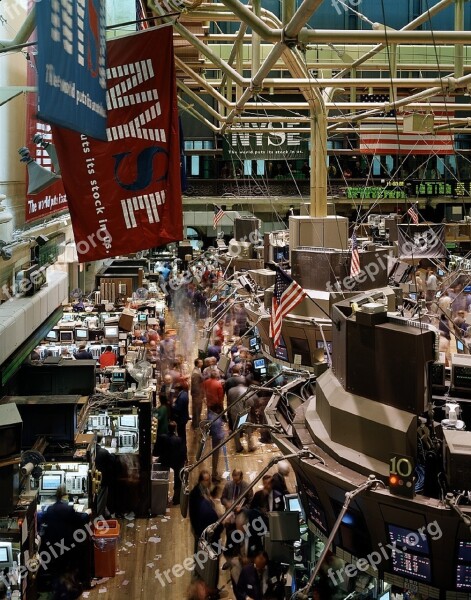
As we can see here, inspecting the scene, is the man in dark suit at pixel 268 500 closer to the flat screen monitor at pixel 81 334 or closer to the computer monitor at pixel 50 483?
the computer monitor at pixel 50 483

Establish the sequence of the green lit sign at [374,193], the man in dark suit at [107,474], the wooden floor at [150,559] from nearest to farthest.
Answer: the wooden floor at [150,559]
the man in dark suit at [107,474]
the green lit sign at [374,193]

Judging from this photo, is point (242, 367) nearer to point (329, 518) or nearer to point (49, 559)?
point (49, 559)

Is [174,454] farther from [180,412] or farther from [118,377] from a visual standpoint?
[118,377]

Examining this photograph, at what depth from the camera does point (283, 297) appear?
1137 cm

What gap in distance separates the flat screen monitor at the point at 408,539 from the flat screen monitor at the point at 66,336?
40.6ft

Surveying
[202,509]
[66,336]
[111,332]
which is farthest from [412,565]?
[66,336]

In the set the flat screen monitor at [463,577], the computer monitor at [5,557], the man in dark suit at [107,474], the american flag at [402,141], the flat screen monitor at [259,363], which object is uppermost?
the american flag at [402,141]

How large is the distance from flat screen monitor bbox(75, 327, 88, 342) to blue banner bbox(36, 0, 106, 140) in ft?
41.2

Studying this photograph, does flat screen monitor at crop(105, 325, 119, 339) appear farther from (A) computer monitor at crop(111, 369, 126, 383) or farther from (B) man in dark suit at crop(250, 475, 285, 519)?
(B) man in dark suit at crop(250, 475, 285, 519)

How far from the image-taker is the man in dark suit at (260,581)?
293 inches

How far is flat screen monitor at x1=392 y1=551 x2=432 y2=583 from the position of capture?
5.78 metres

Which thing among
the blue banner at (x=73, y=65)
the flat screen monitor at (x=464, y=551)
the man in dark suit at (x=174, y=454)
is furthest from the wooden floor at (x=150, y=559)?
the blue banner at (x=73, y=65)

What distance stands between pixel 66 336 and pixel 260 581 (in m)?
10.7

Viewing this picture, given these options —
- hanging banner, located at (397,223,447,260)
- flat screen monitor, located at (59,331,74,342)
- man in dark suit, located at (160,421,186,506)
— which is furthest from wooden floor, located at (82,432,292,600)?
hanging banner, located at (397,223,447,260)
